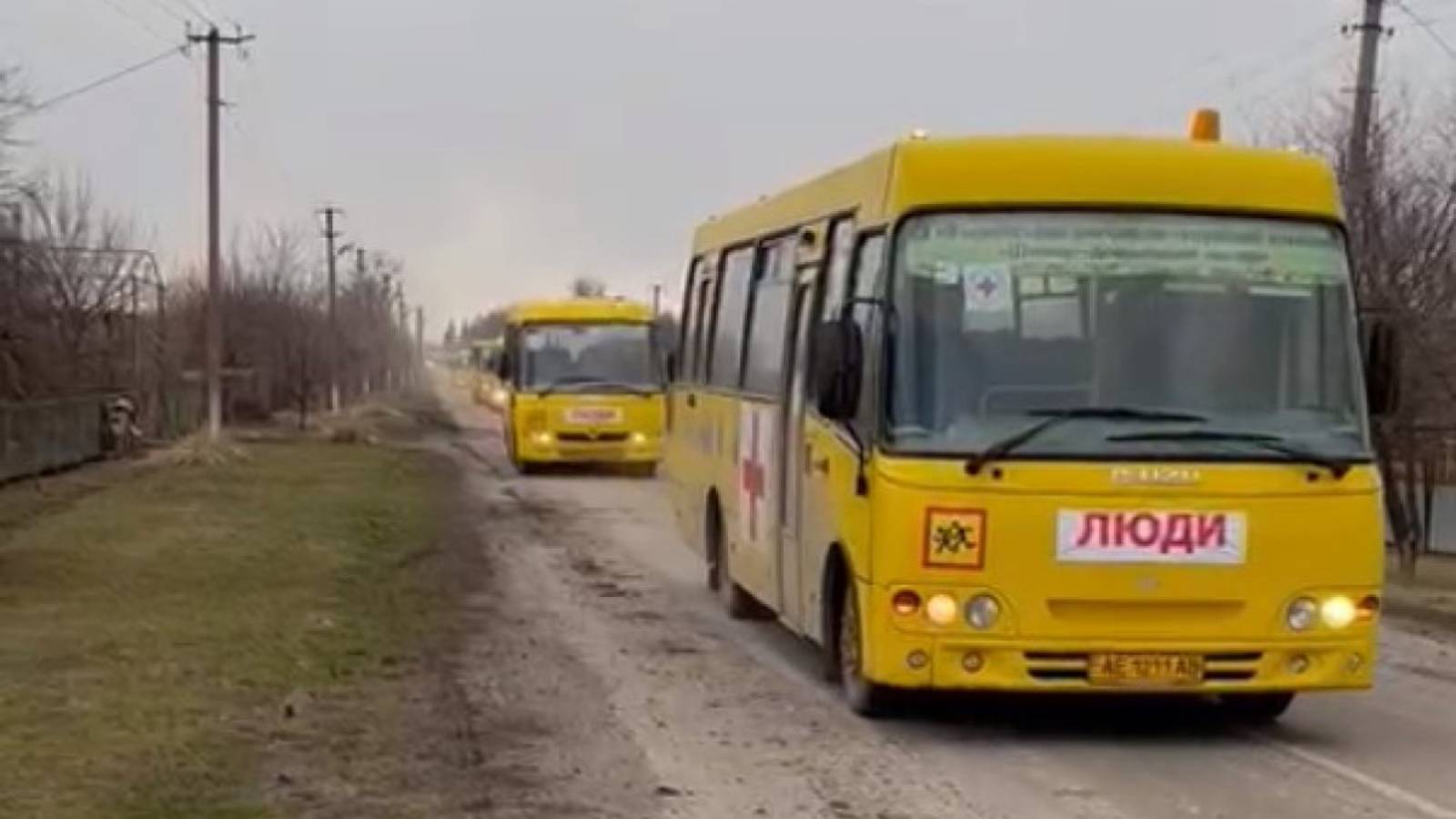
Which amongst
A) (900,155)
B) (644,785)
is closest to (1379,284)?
(900,155)

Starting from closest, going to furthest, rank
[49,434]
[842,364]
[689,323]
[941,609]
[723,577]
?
[941,609], [842,364], [723,577], [689,323], [49,434]

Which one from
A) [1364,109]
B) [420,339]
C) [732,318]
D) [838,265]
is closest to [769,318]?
[732,318]

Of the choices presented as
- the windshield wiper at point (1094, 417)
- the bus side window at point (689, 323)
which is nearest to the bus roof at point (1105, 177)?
the windshield wiper at point (1094, 417)

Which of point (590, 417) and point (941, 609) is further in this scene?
point (590, 417)

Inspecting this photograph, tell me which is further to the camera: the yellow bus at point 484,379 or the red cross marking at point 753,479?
the yellow bus at point 484,379

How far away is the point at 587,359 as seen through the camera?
37.2 m

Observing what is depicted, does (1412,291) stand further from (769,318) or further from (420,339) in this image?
(420,339)

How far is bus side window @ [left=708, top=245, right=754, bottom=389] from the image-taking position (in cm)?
1574

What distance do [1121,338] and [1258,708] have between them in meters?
2.28

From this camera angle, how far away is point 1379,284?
33062 mm

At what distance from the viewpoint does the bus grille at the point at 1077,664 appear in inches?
412

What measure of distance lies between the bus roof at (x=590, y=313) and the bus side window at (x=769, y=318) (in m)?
21.4

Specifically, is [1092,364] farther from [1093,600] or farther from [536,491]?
[536,491]

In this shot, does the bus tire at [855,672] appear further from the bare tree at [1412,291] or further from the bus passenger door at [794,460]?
the bare tree at [1412,291]
